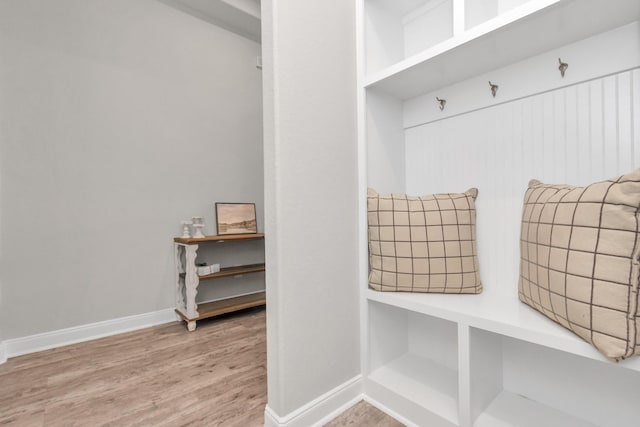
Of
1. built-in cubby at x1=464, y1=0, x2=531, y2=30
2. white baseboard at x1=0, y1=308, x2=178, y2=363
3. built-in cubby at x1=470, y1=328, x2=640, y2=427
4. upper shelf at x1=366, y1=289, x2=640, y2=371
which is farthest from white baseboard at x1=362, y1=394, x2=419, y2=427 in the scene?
white baseboard at x1=0, y1=308, x2=178, y2=363

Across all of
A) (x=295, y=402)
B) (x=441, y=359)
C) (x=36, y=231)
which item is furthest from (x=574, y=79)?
(x=36, y=231)

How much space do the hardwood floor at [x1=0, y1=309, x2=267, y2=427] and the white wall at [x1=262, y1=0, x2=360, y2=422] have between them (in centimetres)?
35

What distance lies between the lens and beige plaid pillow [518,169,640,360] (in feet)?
2.27

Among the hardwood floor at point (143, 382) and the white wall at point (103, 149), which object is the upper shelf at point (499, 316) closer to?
the hardwood floor at point (143, 382)

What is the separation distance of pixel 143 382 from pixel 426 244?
5.05ft

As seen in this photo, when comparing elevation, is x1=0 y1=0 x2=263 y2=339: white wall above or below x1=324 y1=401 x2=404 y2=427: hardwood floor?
above

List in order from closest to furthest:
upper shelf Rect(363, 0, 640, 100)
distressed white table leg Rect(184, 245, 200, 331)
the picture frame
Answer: upper shelf Rect(363, 0, 640, 100)
distressed white table leg Rect(184, 245, 200, 331)
the picture frame

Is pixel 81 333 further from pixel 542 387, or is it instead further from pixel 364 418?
pixel 542 387

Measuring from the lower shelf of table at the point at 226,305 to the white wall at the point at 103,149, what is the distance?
0.32m

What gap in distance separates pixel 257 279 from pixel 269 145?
215 centimetres

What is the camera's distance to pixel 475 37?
989mm

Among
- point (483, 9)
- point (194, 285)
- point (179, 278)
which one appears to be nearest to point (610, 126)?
point (483, 9)

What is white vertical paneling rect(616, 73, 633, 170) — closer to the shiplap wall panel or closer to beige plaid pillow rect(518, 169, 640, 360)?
the shiplap wall panel

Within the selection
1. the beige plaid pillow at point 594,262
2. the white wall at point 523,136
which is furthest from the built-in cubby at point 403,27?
the beige plaid pillow at point 594,262
